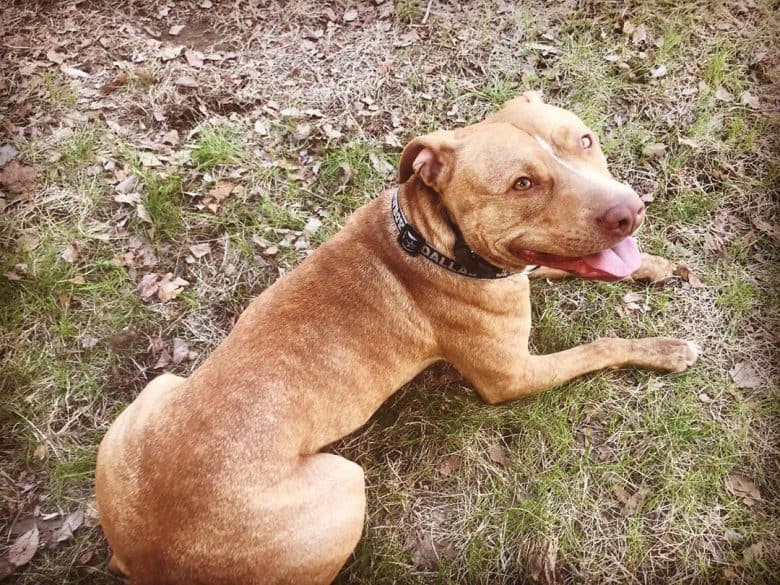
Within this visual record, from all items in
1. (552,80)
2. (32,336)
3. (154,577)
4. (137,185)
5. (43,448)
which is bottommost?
(43,448)

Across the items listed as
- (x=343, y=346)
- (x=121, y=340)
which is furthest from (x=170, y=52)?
(x=343, y=346)

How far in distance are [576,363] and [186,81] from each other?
14.9ft

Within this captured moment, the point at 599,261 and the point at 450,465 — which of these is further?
the point at 450,465

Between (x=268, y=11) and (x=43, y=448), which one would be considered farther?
(x=268, y=11)

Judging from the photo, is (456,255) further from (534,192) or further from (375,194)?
(375,194)

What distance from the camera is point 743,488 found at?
3.66 metres

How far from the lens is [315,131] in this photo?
208 inches

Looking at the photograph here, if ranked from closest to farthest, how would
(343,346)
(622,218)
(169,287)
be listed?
(622,218) < (343,346) < (169,287)

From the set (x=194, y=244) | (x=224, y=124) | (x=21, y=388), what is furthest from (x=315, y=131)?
(x=21, y=388)

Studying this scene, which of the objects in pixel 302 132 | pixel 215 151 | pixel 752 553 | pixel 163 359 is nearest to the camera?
pixel 752 553

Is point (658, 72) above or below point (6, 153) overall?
above

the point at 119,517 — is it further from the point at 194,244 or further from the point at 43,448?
the point at 194,244

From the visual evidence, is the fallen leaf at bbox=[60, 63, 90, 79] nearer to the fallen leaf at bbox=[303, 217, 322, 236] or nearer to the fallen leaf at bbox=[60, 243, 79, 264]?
the fallen leaf at bbox=[60, 243, 79, 264]

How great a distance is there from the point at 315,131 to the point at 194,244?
5.08ft
